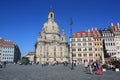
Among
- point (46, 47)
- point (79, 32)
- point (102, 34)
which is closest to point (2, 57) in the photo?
point (46, 47)

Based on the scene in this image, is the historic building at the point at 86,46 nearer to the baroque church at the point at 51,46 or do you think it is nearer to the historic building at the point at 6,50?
the baroque church at the point at 51,46

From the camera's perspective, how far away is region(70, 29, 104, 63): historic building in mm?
100625

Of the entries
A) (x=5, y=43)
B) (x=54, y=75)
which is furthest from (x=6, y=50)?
(x=54, y=75)

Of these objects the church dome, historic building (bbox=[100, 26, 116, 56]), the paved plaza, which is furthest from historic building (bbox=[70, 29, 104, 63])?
the paved plaza

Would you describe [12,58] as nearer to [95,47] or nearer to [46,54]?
[46,54]

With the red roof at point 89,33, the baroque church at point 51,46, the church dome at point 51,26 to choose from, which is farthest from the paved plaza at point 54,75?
the church dome at point 51,26

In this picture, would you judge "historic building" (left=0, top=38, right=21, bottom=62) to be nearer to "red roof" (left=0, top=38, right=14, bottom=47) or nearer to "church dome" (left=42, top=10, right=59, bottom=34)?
"red roof" (left=0, top=38, right=14, bottom=47)

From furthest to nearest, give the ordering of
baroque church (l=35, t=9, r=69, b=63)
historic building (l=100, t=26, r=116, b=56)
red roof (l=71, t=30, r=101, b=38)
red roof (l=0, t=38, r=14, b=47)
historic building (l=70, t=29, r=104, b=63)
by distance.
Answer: red roof (l=0, t=38, r=14, b=47) < baroque church (l=35, t=9, r=69, b=63) < red roof (l=71, t=30, r=101, b=38) < historic building (l=70, t=29, r=104, b=63) < historic building (l=100, t=26, r=116, b=56)

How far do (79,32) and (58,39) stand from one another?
2069cm

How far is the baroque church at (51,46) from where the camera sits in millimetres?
116125

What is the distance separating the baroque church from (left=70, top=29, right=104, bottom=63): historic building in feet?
57.5

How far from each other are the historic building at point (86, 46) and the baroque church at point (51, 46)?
Result: 17.5 metres

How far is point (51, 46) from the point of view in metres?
119

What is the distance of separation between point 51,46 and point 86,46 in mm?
24970
